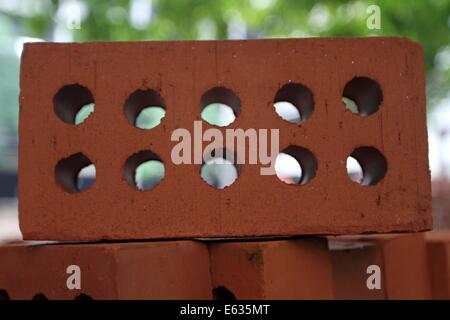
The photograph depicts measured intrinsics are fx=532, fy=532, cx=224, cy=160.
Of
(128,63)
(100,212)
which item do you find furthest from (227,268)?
(128,63)

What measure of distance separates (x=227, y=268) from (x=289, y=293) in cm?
20

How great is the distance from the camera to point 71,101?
1760mm

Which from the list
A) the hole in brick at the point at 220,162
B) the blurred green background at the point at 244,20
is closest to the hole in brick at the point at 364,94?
the hole in brick at the point at 220,162

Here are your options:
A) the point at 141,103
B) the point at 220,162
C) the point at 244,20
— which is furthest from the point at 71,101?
the point at 244,20

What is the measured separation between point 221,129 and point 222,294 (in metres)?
0.52

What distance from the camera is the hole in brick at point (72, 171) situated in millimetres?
1634

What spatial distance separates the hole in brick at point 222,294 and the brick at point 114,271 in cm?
3

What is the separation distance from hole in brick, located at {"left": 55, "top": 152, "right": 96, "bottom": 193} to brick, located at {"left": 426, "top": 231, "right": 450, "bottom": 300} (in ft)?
4.39

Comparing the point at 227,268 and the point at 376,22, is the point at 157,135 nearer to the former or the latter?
the point at 227,268

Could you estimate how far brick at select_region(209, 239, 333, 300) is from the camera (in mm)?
1522

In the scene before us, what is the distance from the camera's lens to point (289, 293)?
5.16 ft

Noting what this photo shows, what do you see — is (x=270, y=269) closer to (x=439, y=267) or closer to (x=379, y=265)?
(x=379, y=265)

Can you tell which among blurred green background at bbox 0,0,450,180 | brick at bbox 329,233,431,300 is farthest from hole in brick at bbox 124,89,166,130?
blurred green background at bbox 0,0,450,180

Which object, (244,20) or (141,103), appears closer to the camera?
(141,103)
